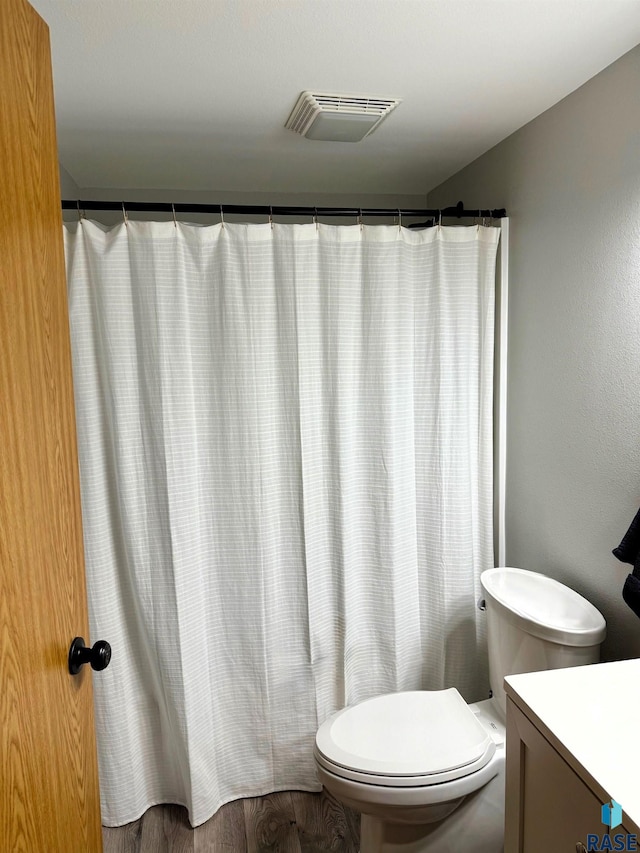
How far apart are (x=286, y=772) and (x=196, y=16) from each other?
2.30 meters

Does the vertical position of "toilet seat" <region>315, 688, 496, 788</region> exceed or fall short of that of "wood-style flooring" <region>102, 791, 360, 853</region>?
it exceeds it

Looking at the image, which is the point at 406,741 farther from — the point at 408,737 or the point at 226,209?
the point at 226,209

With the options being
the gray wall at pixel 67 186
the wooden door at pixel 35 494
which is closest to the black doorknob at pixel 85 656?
the wooden door at pixel 35 494

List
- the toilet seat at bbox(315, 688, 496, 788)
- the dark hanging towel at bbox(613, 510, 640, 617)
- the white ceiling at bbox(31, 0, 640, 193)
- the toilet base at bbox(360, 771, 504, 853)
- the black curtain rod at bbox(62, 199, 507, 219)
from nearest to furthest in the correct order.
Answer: the white ceiling at bbox(31, 0, 640, 193) → the dark hanging towel at bbox(613, 510, 640, 617) → the toilet seat at bbox(315, 688, 496, 788) → the toilet base at bbox(360, 771, 504, 853) → the black curtain rod at bbox(62, 199, 507, 219)

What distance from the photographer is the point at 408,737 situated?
1743mm

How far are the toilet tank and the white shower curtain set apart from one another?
0.31 m

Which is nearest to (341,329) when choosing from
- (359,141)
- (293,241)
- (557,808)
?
(293,241)

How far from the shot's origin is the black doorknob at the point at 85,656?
1.10 meters

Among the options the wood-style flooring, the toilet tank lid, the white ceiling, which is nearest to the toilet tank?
the toilet tank lid

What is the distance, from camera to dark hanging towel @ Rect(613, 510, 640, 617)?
1.49 m

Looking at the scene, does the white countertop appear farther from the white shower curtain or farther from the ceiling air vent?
the ceiling air vent

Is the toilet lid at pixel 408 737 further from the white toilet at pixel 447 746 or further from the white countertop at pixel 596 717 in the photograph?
the white countertop at pixel 596 717

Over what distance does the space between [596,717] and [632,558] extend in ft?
1.77

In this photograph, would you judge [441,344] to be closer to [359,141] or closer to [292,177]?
[359,141]
